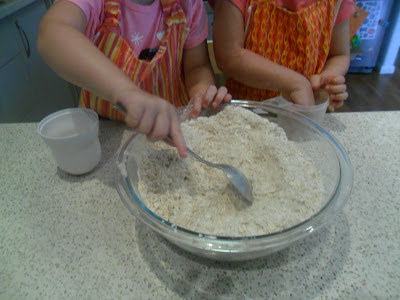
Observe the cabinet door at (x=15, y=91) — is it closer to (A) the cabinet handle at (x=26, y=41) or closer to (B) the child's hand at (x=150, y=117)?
(A) the cabinet handle at (x=26, y=41)

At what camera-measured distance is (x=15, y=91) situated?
171 centimetres

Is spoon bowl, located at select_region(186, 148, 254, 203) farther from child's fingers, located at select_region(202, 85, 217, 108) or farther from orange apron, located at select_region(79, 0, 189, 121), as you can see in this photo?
orange apron, located at select_region(79, 0, 189, 121)

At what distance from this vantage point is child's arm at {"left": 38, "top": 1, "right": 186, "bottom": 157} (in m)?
0.44

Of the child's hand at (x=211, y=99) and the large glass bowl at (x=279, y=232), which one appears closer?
the large glass bowl at (x=279, y=232)

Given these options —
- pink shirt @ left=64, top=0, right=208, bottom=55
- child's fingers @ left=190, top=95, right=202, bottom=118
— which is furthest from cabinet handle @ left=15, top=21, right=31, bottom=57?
child's fingers @ left=190, top=95, right=202, bottom=118

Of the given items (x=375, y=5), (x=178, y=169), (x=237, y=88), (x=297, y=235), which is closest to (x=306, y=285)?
(x=297, y=235)

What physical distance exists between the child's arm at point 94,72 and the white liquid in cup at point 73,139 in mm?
105

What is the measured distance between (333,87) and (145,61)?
49cm

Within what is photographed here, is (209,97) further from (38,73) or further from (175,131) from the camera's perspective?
(38,73)

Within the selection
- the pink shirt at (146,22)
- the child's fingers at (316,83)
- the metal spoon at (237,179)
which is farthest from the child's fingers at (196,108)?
the child's fingers at (316,83)

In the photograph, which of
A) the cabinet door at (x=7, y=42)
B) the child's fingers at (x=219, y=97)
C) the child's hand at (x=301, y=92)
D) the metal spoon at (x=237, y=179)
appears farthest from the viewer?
the cabinet door at (x=7, y=42)

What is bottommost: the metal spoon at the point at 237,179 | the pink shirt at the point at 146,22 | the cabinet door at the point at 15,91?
the cabinet door at the point at 15,91

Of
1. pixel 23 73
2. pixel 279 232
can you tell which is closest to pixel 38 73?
pixel 23 73

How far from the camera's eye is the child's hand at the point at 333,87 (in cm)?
75
